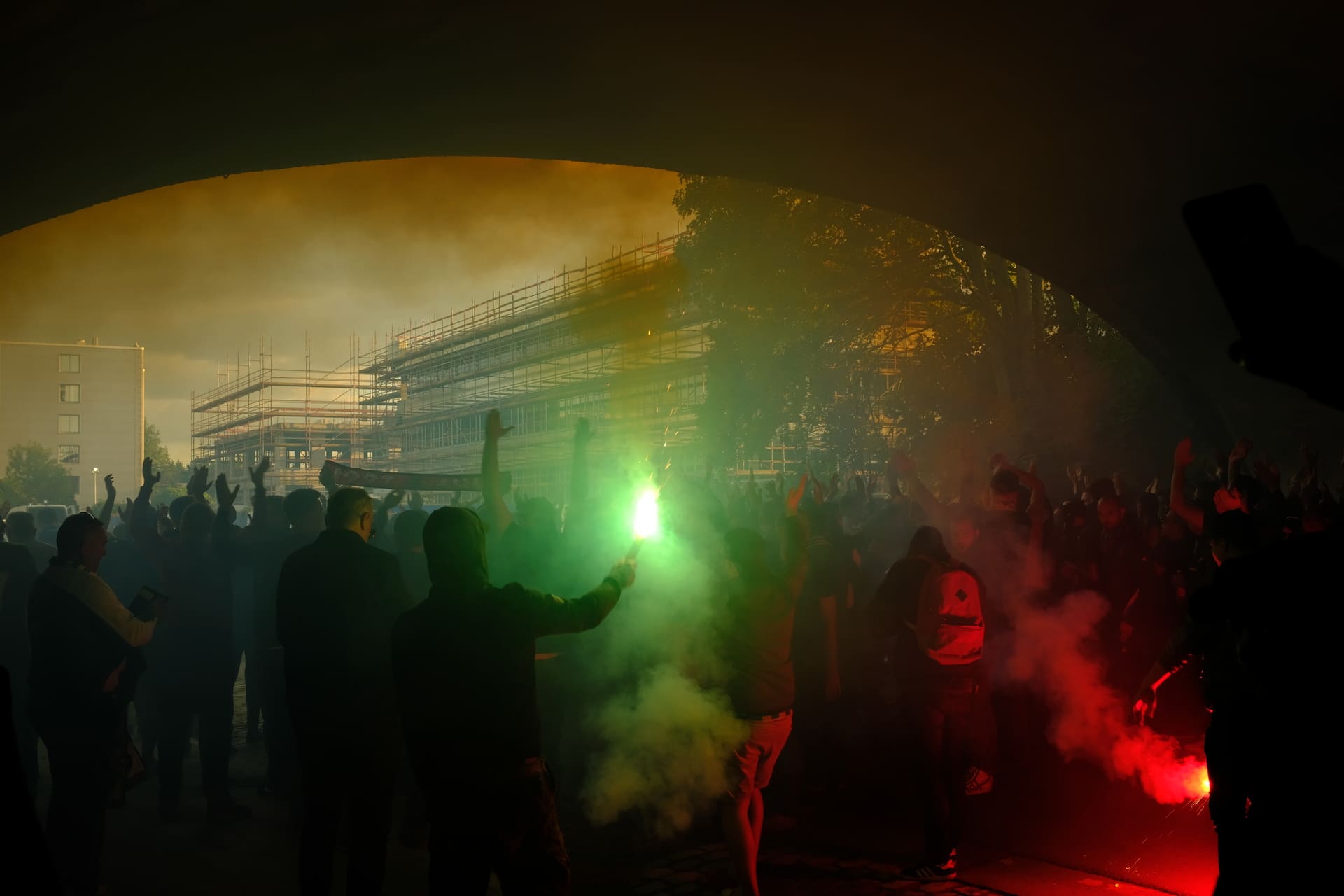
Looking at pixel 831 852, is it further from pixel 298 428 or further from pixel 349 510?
pixel 298 428

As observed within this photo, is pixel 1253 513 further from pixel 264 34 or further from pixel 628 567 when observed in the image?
pixel 264 34

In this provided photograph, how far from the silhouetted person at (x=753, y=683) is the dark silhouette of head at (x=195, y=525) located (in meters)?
3.85

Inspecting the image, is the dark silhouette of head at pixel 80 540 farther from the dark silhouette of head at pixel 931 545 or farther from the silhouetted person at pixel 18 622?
the dark silhouette of head at pixel 931 545

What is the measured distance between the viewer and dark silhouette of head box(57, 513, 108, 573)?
190 inches

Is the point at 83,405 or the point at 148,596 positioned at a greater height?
the point at 83,405

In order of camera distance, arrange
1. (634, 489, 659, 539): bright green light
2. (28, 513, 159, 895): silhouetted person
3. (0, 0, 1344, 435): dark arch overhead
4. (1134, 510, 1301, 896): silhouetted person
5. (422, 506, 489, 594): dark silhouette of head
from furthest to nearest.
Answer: (0, 0, 1344, 435): dark arch overhead → (28, 513, 159, 895): silhouetted person → (634, 489, 659, 539): bright green light → (422, 506, 489, 594): dark silhouette of head → (1134, 510, 1301, 896): silhouetted person

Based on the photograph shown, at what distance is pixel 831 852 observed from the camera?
217 inches

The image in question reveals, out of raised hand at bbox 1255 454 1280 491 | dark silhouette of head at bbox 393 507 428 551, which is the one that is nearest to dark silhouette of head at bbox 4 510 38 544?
dark silhouette of head at bbox 393 507 428 551

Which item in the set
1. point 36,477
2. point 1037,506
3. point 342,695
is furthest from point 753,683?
point 36,477

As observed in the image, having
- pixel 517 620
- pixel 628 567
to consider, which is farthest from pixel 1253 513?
pixel 517 620

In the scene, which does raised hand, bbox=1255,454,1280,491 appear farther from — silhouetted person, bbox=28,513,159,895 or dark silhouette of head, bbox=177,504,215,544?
silhouetted person, bbox=28,513,159,895

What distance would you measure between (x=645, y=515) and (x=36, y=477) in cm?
7163

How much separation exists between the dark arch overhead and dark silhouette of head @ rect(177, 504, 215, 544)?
8.54 ft

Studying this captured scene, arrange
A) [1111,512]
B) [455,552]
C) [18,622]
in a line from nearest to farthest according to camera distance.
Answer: [455,552]
[18,622]
[1111,512]
